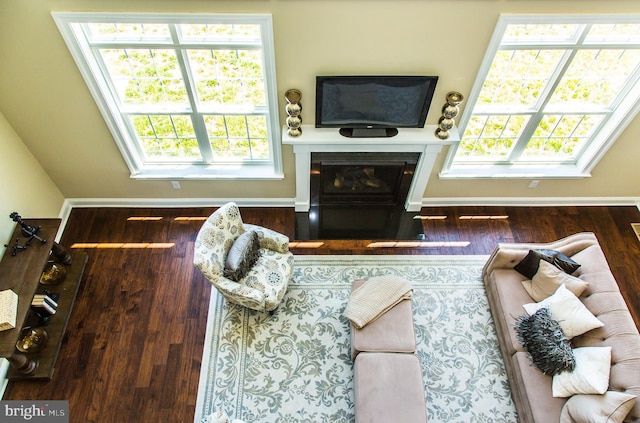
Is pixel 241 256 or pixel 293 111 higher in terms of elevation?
pixel 293 111

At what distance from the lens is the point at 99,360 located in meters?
3.60

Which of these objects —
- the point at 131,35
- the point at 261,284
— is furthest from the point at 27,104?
the point at 261,284

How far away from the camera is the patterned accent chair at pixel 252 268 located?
3289 millimetres

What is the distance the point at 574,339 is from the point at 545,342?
0.34 metres

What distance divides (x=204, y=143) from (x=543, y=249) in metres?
3.35

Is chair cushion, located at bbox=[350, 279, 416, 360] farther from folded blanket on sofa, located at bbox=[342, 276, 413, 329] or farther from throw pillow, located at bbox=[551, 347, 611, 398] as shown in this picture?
throw pillow, located at bbox=[551, 347, 611, 398]

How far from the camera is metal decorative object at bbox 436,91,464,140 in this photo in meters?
3.54

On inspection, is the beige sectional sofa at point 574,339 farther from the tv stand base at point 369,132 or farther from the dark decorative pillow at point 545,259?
the tv stand base at point 369,132

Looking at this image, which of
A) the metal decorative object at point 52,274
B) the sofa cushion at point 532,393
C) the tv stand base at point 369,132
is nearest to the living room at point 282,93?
the tv stand base at point 369,132

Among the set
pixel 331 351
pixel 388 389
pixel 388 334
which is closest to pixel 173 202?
pixel 331 351

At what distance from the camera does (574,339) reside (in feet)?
10.7

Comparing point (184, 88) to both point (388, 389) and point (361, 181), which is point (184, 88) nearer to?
point (361, 181)

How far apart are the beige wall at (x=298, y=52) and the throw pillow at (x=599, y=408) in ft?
7.83

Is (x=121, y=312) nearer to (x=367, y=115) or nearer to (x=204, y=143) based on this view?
(x=204, y=143)
